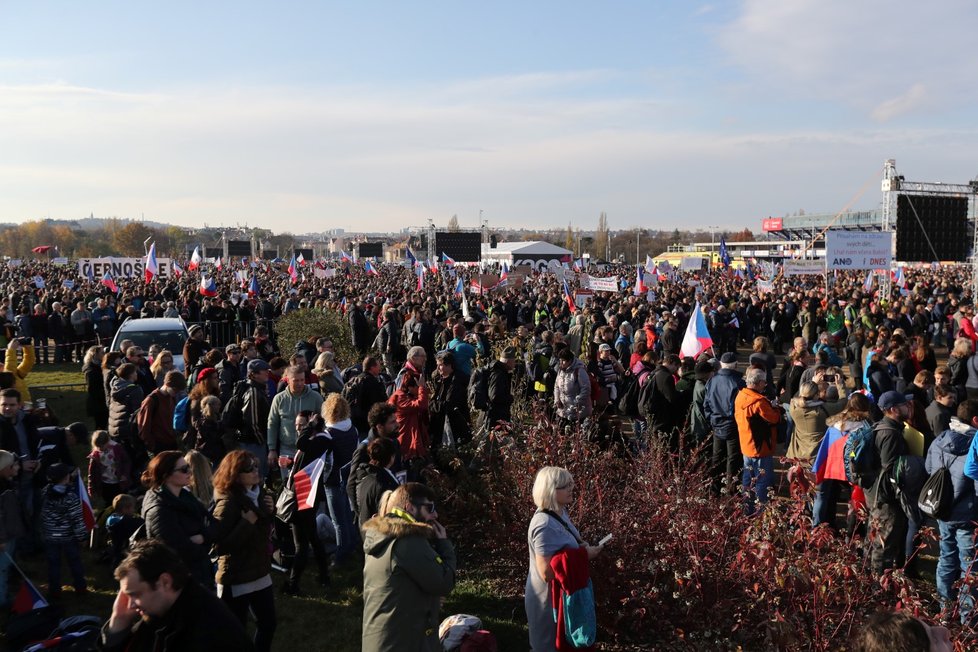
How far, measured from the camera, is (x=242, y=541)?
466cm

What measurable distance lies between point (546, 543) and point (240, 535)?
1.94 meters

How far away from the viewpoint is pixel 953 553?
5.89 m

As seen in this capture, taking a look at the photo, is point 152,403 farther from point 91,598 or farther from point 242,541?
point 242,541

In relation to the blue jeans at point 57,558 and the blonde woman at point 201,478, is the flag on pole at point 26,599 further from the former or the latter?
the blonde woman at point 201,478

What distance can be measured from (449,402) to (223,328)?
13.4 meters

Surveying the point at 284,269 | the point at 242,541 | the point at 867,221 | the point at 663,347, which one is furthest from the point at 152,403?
the point at 867,221

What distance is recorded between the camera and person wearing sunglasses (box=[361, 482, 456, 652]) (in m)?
3.89

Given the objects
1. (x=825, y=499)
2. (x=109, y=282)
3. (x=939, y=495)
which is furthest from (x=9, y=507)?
(x=109, y=282)

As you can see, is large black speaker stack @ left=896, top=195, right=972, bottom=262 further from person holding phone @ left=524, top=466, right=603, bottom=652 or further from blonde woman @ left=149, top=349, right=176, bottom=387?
person holding phone @ left=524, top=466, right=603, bottom=652

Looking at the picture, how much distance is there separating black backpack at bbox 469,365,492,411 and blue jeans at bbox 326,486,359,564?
8.22 feet

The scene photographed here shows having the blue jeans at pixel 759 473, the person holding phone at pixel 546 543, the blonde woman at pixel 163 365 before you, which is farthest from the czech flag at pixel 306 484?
the blue jeans at pixel 759 473

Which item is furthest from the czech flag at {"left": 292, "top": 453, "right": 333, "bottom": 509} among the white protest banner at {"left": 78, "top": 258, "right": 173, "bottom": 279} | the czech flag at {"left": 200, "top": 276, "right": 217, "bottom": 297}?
the white protest banner at {"left": 78, "top": 258, "right": 173, "bottom": 279}

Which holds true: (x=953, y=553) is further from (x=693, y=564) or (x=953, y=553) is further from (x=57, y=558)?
(x=57, y=558)

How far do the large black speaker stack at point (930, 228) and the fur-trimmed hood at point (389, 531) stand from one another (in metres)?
31.4
